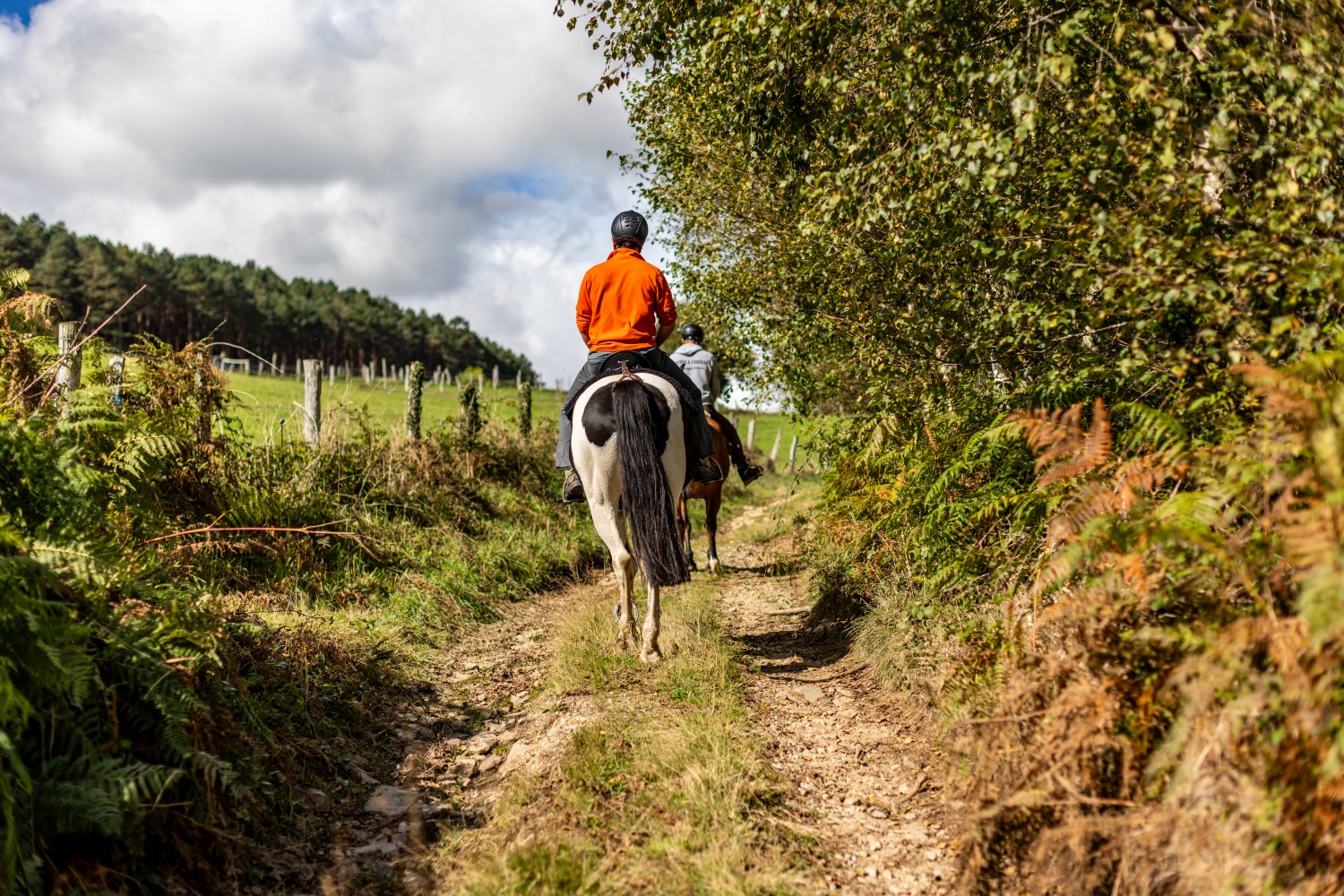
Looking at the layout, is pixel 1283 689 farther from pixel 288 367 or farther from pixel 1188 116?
pixel 288 367

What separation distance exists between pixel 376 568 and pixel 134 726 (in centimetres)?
429

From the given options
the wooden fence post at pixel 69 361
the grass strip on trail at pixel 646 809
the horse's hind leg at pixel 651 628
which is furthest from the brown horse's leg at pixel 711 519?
the wooden fence post at pixel 69 361

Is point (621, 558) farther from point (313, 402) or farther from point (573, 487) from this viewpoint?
point (313, 402)

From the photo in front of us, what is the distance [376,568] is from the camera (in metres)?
7.15

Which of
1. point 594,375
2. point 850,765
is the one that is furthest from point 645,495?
point 850,765

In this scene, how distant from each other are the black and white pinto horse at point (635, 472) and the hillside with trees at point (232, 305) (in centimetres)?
7100

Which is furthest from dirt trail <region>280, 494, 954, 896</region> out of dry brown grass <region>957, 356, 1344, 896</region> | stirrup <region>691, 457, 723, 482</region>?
stirrup <region>691, 457, 723, 482</region>

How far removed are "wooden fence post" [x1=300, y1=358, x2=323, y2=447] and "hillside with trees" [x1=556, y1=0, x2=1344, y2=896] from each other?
5549mm

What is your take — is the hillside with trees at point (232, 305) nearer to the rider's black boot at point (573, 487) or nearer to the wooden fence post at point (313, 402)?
the wooden fence post at point (313, 402)

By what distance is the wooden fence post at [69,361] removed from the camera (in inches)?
176

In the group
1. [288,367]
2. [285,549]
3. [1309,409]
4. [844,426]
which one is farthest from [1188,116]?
[288,367]

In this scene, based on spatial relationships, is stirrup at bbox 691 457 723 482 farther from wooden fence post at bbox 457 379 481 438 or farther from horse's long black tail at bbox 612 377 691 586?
wooden fence post at bbox 457 379 481 438

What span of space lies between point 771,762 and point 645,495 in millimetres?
2095

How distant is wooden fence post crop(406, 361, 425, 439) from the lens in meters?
10.1
